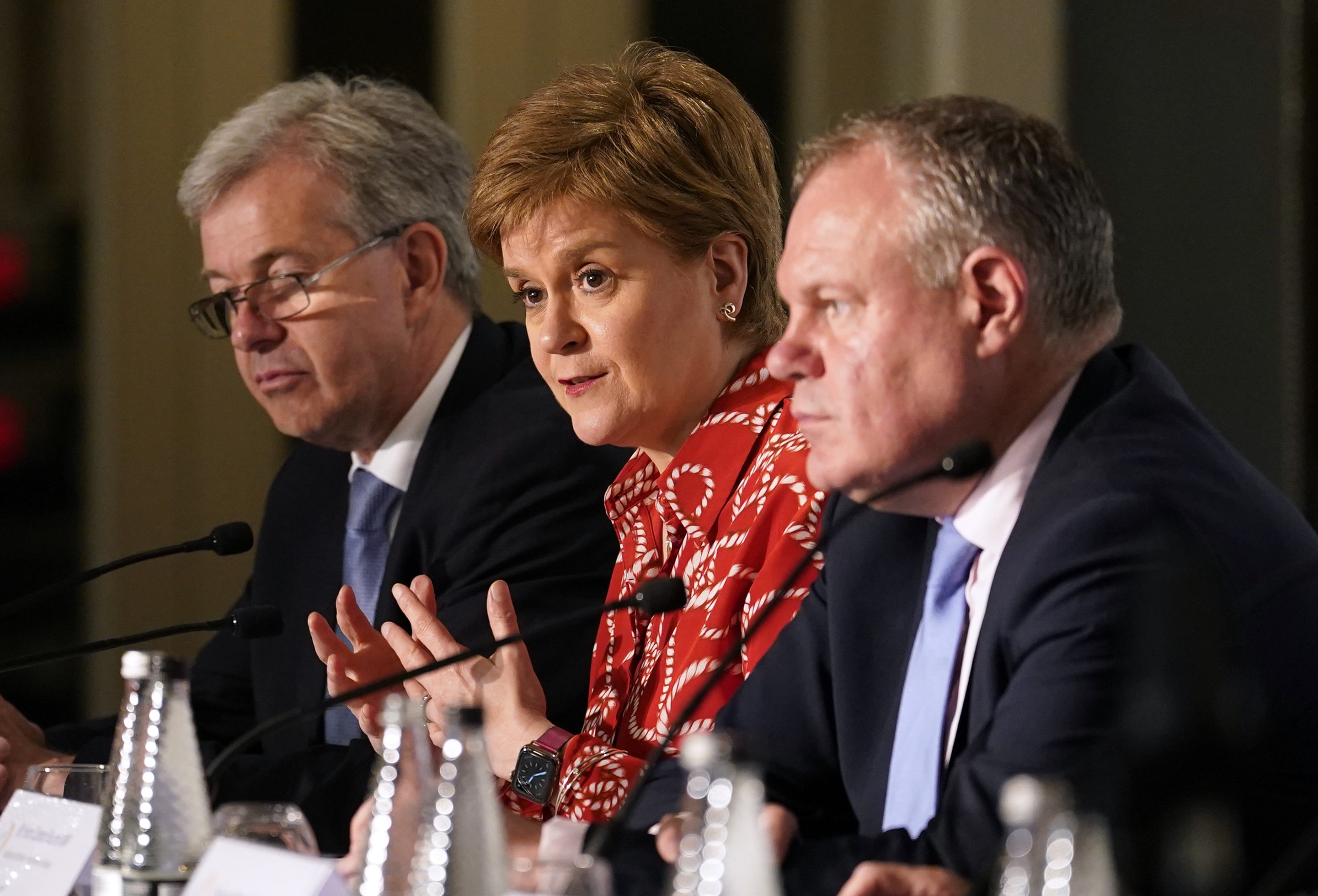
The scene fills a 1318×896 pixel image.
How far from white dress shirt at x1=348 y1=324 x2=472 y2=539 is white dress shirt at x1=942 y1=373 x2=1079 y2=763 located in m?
1.24

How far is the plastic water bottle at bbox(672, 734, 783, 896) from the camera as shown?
2.90ft

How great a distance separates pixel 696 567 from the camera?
1.92 m

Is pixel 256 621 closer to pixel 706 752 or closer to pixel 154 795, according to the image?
pixel 154 795

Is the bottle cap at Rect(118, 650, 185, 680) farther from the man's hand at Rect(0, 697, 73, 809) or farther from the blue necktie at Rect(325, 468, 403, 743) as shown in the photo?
the blue necktie at Rect(325, 468, 403, 743)

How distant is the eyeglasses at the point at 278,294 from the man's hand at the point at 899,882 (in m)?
1.60

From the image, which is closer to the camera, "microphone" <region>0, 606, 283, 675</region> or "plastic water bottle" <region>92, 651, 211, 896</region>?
"plastic water bottle" <region>92, 651, 211, 896</region>

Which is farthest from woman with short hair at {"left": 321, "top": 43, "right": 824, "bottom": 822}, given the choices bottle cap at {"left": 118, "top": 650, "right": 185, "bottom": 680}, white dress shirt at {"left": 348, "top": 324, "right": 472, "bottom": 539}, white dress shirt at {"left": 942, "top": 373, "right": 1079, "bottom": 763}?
bottle cap at {"left": 118, "top": 650, "right": 185, "bottom": 680}

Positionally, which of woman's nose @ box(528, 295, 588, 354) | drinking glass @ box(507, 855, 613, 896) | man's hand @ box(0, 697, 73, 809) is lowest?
man's hand @ box(0, 697, 73, 809)

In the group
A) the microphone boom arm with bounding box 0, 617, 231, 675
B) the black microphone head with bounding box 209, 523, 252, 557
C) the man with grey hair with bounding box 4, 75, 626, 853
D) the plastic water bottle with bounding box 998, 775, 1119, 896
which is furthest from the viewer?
the man with grey hair with bounding box 4, 75, 626, 853

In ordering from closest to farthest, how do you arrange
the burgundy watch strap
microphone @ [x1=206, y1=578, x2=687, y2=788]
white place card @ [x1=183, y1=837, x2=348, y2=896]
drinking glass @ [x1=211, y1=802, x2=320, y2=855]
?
white place card @ [x1=183, y1=837, x2=348, y2=896]
drinking glass @ [x1=211, y1=802, x2=320, y2=855]
microphone @ [x1=206, y1=578, x2=687, y2=788]
the burgundy watch strap

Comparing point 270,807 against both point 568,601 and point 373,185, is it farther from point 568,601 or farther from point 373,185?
point 373,185

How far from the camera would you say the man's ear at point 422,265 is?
2.61 meters

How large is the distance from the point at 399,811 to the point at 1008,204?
78 centimetres

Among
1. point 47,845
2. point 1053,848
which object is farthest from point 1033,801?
point 47,845
